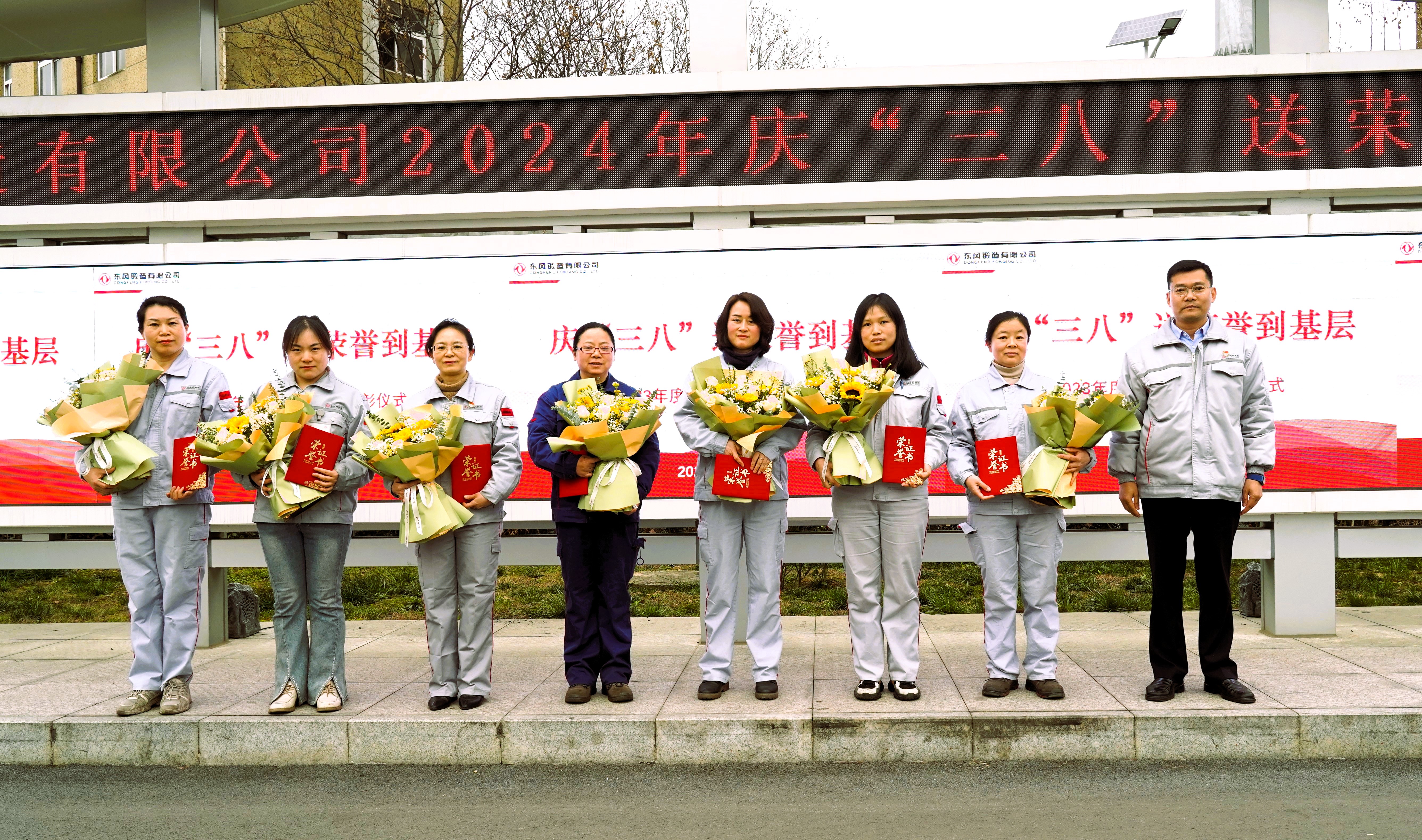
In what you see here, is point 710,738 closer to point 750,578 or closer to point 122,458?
point 750,578

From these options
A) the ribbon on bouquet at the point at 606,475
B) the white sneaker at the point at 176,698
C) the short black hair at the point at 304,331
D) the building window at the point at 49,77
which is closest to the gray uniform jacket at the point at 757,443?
the ribbon on bouquet at the point at 606,475

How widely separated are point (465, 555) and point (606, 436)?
0.95m

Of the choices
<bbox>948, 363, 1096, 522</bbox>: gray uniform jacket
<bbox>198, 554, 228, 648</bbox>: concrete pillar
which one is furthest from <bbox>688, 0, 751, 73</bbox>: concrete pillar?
<bbox>198, 554, 228, 648</bbox>: concrete pillar

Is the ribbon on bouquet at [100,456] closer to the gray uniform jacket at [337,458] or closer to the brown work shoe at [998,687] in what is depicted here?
the gray uniform jacket at [337,458]

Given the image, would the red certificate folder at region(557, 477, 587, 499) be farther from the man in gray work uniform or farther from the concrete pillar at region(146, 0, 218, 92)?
the concrete pillar at region(146, 0, 218, 92)

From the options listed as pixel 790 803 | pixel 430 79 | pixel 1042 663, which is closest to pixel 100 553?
pixel 790 803

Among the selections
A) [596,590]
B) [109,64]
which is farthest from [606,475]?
[109,64]

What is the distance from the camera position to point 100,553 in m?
6.58

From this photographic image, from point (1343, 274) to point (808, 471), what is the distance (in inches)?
127

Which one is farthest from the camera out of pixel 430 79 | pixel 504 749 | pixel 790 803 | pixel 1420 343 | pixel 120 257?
pixel 430 79

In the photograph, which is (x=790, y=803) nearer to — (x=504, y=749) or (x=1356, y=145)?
(x=504, y=749)

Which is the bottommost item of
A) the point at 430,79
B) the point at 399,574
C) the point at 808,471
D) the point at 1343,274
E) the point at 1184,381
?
the point at 399,574

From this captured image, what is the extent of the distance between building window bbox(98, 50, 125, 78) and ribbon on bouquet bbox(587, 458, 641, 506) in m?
22.1

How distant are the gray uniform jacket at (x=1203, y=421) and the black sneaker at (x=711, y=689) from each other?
2.10 m
